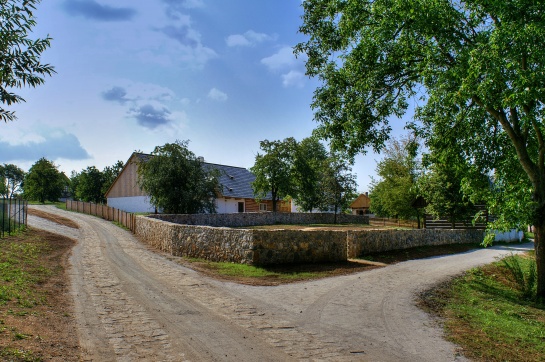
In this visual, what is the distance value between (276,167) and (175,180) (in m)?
15.5

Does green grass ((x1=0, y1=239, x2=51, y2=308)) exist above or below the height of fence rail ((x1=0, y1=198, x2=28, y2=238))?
below

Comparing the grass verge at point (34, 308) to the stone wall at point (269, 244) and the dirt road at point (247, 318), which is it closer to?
the dirt road at point (247, 318)

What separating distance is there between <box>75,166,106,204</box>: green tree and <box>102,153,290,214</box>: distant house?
43.6 feet

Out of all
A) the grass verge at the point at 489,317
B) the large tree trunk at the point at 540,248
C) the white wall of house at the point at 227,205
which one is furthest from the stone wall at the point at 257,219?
the large tree trunk at the point at 540,248

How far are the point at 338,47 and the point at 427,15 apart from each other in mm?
4272

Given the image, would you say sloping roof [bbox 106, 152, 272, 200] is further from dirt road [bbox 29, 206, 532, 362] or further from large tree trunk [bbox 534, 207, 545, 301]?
large tree trunk [bbox 534, 207, 545, 301]

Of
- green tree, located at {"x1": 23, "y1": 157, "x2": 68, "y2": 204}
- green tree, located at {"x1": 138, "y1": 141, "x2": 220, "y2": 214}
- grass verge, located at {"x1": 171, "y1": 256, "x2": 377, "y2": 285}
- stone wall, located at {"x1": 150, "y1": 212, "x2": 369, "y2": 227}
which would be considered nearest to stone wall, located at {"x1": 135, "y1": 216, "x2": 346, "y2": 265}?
grass verge, located at {"x1": 171, "y1": 256, "x2": 377, "y2": 285}

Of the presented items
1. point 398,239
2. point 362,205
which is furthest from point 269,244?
point 362,205

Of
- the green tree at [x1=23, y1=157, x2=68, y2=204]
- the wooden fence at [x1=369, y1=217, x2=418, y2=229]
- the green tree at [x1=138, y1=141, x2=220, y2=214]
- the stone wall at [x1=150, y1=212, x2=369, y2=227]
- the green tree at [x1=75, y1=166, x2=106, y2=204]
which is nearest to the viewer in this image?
the stone wall at [x1=150, y1=212, x2=369, y2=227]

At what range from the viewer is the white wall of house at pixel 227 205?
51250 millimetres

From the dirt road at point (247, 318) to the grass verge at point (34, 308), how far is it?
346mm

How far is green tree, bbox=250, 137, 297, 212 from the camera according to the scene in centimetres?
4625

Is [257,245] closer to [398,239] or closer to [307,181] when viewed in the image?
[398,239]

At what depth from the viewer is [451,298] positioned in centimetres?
1086
